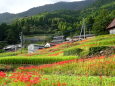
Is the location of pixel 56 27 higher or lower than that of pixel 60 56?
lower

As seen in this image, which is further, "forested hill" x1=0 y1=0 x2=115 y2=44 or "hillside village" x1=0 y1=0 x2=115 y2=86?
"forested hill" x1=0 y1=0 x2=115 y2=44

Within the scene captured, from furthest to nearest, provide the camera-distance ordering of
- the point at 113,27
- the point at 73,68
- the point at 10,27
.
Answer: the point at 10,27, the point at 113,27, the point at 73,68

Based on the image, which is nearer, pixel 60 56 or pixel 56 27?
pixel 60 56

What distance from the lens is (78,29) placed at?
119625mm

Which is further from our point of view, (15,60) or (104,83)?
(15,60)

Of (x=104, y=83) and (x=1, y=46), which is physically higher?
(x=104, y=83)

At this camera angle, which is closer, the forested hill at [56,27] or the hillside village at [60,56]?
the hillside village at [60,56]

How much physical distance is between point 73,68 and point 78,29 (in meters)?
103

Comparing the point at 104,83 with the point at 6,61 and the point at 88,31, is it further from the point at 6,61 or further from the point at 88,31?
the point at 88,31

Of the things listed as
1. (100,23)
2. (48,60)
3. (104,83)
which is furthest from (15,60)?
(100,23)

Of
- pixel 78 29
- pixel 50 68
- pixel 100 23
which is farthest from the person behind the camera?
pixel 78 29

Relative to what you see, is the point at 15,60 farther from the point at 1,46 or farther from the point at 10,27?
the point at 10,27

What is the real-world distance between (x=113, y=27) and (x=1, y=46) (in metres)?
47.2

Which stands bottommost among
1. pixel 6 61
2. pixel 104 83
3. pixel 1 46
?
pixel 1 46
